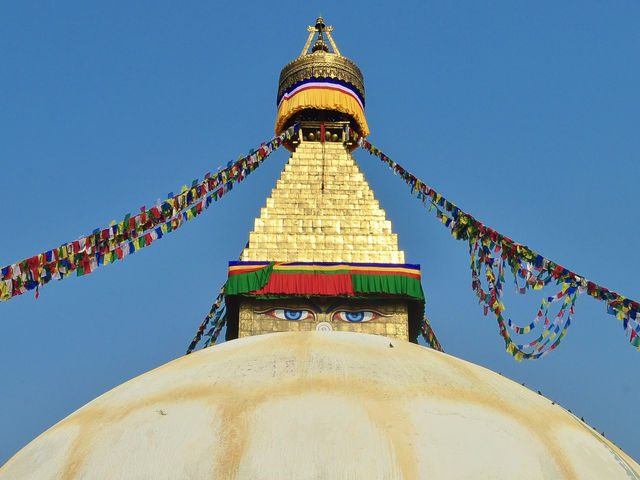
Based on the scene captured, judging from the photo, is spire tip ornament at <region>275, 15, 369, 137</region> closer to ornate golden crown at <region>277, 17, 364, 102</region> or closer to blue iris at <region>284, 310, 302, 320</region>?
ornate golden crown at <region>277, 17, 364, 102</region>

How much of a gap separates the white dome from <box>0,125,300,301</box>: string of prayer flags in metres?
5.62

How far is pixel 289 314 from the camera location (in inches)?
566

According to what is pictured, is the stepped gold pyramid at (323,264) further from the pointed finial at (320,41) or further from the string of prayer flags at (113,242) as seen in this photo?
the pointed finial at (320,41)

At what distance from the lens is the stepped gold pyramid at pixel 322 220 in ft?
49.0

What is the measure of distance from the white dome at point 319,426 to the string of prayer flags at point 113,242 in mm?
5620

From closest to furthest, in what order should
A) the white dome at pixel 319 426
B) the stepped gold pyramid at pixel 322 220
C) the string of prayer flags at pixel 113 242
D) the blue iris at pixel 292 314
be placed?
the white dome at pixel 319 426, the string of prayer flags at pixel 113 242, the blue iris at pixel 292 314, the stepped gold pyramid at pixel 322 220

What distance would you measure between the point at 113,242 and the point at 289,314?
503 centimetres

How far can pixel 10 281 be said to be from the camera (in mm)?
8117

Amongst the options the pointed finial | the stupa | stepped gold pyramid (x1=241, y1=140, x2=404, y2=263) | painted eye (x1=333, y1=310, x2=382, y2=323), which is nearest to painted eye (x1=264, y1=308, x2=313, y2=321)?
painted eye (x1=333, y1=310, x2=382, y2=323)

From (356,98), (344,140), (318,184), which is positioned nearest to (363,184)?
(318,184)

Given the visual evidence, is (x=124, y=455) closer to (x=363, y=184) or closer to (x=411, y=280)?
(x=411, y=280)

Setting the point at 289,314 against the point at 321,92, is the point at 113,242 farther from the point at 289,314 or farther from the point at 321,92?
the point at 321,92

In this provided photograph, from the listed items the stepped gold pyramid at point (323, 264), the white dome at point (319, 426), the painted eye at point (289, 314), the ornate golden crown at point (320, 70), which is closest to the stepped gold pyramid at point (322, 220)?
the stepped gold pyramid at point (323, 264)

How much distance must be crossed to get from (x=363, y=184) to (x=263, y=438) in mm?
14327
